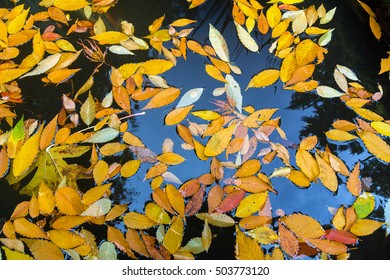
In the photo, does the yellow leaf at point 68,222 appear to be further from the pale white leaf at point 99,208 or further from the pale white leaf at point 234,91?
the pale white leaf at point 234,91

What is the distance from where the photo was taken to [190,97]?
147 centimetres

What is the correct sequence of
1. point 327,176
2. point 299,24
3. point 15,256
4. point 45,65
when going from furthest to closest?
1. point 299,24
2. point 45,65
3. point 327,176
4. point 15,256

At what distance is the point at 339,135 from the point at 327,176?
6.5 inches

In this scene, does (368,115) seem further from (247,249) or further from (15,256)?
(15,256)

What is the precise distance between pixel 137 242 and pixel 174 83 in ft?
1.92

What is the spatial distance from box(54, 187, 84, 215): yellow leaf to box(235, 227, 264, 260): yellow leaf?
0.49 metres

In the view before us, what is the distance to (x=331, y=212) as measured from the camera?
1283 mm

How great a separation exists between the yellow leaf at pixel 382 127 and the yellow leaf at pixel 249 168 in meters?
0.43

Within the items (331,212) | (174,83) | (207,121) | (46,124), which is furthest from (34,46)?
(331,212)

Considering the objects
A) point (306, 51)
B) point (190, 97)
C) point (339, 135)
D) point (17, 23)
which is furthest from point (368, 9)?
point (17, 23)

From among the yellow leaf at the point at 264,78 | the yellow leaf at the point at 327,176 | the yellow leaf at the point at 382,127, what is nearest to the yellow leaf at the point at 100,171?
the yellow leaf at the point at 264,78

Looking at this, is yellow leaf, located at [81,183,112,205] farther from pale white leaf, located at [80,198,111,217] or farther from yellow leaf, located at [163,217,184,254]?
yellow leaf, located at [163,217,184,254]

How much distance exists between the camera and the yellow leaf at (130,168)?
1.34 m

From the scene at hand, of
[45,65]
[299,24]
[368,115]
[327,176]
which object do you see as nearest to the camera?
[327,176]
